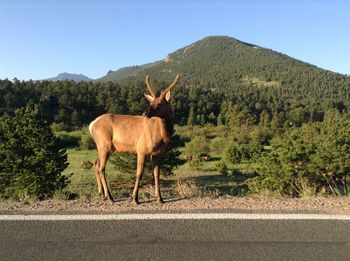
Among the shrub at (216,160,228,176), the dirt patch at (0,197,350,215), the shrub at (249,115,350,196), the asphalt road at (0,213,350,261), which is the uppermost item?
the asphalt road at (0,213,350,261)

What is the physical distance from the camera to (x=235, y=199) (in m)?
7.13

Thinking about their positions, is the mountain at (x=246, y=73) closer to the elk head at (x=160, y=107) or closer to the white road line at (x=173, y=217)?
the elk head at (x=160, y=107)

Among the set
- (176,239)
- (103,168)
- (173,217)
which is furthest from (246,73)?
(176,239)

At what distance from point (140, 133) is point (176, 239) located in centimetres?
268

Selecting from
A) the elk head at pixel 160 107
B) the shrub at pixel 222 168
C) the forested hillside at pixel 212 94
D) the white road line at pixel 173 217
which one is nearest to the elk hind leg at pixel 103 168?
the elk head at pixel 160 107

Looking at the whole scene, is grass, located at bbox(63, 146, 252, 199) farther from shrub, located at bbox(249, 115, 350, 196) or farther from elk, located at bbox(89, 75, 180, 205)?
elk, located at bbox(89, 75, 180, 205)

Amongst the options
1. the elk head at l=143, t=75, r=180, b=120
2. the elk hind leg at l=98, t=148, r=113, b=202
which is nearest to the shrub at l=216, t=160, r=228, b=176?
the elk hind leg at l=98, t=148, r=113, b=202

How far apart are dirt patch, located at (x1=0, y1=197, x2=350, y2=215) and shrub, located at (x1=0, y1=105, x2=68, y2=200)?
2315 cm

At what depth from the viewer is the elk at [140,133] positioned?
700 cm

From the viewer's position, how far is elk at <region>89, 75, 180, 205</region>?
700cm

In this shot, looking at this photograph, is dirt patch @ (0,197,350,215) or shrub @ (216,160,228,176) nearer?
dirt patch @ (0,197,350,215)

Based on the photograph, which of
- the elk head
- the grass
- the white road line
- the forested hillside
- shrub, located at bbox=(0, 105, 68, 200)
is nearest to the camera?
the white road line

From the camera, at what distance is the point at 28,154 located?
31.5 meters

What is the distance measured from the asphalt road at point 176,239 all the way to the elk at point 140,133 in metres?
1.58
